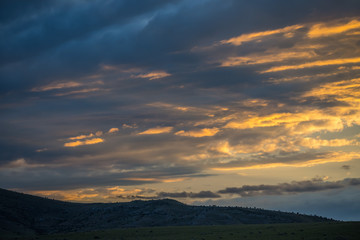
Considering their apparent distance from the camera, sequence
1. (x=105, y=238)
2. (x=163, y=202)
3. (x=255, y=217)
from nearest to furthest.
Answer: (x=105, y=238) → (x=255, y=217) → (x=163, y=202)

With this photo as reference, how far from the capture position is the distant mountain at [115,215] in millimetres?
120562

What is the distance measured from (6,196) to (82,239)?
286ft

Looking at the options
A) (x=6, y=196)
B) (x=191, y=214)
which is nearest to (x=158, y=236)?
(x=191, y=214)

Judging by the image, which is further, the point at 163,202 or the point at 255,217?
the point at 163,202

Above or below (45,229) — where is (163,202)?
above

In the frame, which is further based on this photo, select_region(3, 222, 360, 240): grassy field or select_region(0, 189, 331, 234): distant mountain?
select_region(0, 189, 331, 234): distant mountain

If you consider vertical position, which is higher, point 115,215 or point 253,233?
point 115,215

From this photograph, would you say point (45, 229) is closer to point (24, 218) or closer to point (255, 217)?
point (24, 218)

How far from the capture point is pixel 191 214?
4953 inches

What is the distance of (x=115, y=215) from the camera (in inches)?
5310

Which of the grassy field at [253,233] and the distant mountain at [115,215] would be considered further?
the distant mountain at [115,215]

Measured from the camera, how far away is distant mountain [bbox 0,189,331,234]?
120562mm

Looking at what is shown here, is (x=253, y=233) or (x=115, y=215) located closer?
(x=253, y=233)

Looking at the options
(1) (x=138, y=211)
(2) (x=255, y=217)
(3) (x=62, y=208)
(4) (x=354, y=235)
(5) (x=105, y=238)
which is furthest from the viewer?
(3) (x=62, y=208)
